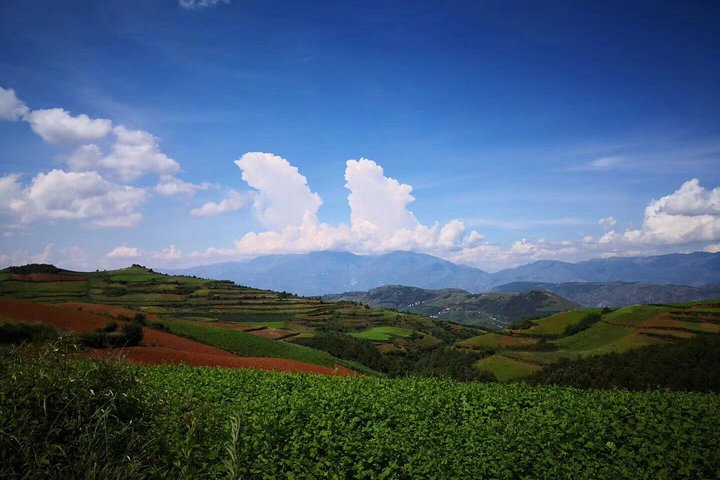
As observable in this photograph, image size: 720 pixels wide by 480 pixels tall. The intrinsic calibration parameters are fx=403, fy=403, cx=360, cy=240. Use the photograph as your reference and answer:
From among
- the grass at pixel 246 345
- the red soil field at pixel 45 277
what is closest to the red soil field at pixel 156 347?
the grass at pixel 246 345

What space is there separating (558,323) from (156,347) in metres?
102

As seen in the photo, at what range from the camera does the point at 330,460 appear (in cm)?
A: 1026

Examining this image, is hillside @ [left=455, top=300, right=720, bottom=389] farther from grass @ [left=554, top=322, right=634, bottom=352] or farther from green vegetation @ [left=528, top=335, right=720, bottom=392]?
green vegetation @ [left=528, top=335, right=720, bottom=392]

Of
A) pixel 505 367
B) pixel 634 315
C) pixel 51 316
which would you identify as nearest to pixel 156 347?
pixel 51 316

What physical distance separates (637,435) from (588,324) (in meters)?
102

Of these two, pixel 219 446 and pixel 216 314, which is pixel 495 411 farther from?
pixel 216 314

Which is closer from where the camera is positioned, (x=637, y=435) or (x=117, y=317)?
(x=637, y=435)

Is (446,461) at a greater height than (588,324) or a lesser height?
greater

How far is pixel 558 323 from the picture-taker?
10881 centimetres

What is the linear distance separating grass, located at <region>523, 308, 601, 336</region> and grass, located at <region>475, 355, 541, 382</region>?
2937 cm

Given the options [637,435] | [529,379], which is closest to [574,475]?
[637,435]

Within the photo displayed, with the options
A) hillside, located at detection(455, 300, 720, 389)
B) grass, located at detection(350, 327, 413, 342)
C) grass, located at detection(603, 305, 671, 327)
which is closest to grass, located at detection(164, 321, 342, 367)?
hillside, located at detection(455, 300, 720, 389)

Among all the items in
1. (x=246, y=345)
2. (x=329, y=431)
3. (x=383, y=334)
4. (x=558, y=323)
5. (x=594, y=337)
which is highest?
(x=329, y=431)

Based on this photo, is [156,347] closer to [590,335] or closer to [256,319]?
[256,319]
